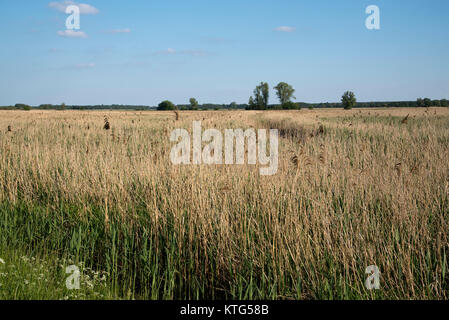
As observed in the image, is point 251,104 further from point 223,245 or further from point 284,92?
point 223,245

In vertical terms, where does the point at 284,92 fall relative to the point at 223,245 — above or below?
above

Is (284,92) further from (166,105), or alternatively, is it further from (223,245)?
(223,245)

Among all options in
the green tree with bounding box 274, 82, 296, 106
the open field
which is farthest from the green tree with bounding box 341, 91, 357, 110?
the open field

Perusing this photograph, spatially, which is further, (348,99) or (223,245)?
(348,99)

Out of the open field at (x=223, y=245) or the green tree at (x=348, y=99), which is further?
the green tree at (x=348, y=99)

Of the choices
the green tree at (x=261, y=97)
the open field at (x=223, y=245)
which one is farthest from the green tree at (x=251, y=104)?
the open field at (x=223, y=245)

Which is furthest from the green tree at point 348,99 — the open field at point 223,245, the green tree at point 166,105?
the open field at point 223,245

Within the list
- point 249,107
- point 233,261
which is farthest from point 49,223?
point 249,107

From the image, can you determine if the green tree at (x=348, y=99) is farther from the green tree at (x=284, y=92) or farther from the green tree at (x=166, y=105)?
the green tree at (x=166, y=105)

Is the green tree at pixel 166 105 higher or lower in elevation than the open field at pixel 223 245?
higher

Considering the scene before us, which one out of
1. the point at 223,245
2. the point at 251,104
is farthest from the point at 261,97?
the point at 223,245

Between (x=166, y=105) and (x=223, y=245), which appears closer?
(x=223, y=245)
